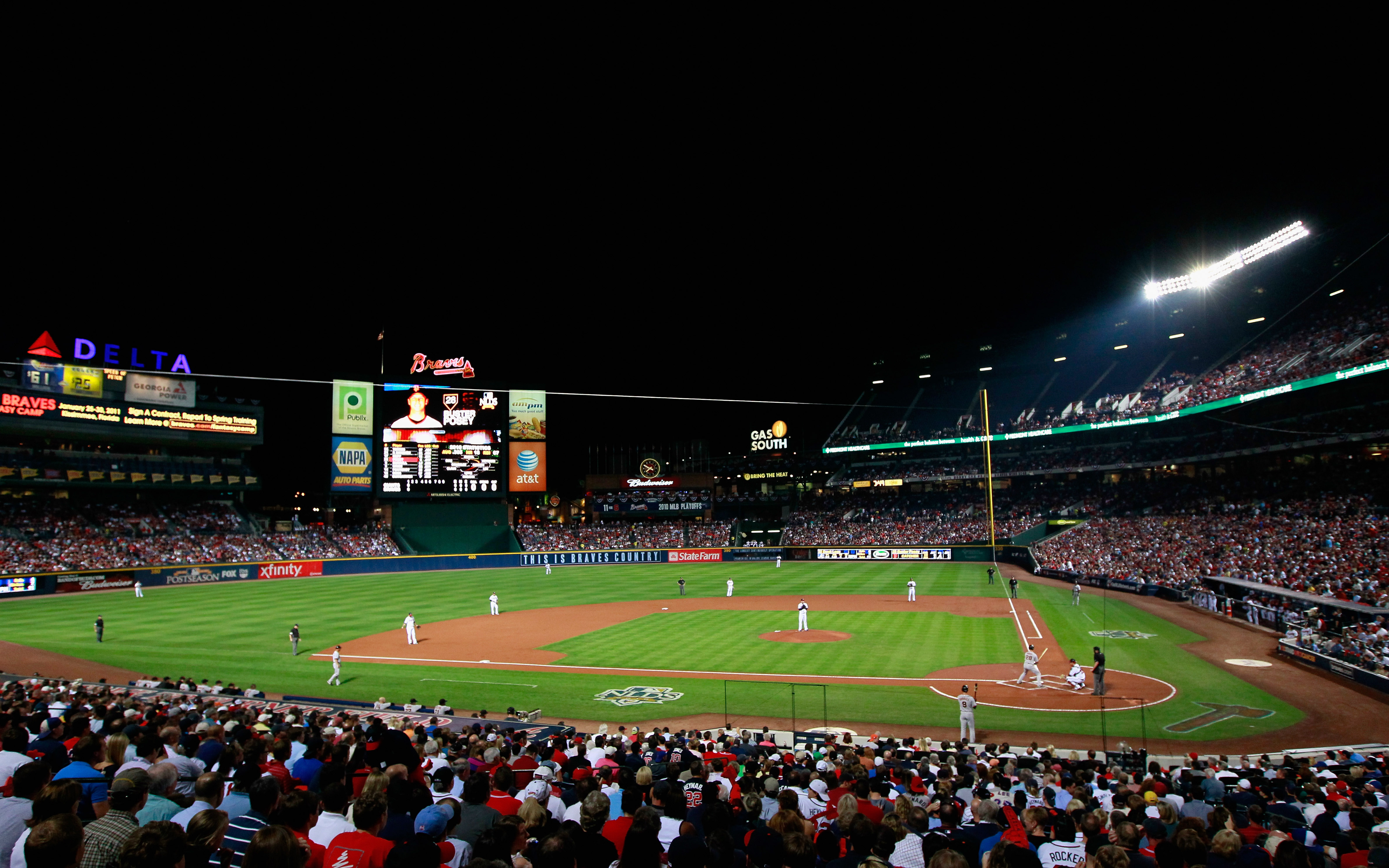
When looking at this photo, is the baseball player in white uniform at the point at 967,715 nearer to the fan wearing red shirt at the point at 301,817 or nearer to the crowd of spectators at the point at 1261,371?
the fan wearing red shirt at the point at 301,817

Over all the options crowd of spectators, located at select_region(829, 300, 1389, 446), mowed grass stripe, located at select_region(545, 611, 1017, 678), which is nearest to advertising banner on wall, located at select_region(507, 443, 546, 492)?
mowed grass stripe, located at select_region(545, 611, 1017, 678)

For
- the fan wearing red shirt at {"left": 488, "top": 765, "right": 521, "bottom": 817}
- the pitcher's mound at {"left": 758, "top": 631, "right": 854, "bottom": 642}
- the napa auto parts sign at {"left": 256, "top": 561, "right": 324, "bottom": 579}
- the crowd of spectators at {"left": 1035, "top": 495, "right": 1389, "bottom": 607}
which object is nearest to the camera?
the fan wearing red shirt at {"left": 488, "top": 765, "right": 521, "bottom": 817}

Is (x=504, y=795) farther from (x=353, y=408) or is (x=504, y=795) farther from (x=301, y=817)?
(x=353, y=408)

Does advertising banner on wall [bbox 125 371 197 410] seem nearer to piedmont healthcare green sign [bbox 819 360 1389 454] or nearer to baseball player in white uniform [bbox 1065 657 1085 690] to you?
piedmont healthcare green sign [bbox 819 360 1389 454]

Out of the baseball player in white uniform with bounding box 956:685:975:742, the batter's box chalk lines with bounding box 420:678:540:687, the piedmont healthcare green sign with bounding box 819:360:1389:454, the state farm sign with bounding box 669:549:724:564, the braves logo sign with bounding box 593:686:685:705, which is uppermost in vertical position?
the piedmont healthcare green sign with bounding box 819:360:1389:454

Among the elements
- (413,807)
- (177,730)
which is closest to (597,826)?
(413,807)

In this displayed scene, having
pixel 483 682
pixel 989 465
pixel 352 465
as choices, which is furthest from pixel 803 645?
pixel 352 465

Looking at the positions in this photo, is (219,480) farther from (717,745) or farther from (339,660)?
(717,745)
